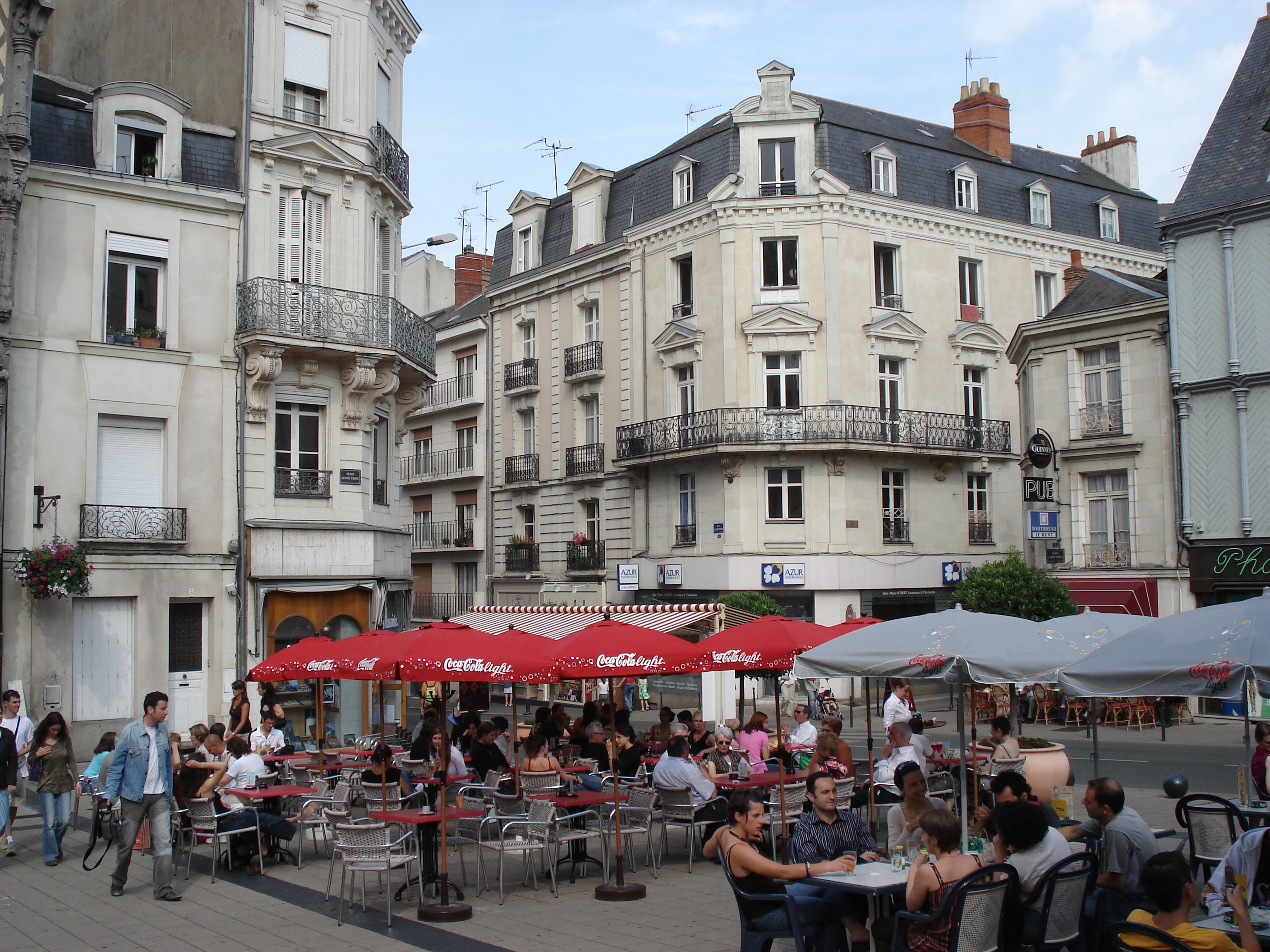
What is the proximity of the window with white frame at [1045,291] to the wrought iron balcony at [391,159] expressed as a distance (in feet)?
72.4

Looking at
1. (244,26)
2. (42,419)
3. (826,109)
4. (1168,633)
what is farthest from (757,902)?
(826,109)

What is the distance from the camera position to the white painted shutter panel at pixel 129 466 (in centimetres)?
2105

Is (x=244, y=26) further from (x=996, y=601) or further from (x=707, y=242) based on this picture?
(x=996, y=601)

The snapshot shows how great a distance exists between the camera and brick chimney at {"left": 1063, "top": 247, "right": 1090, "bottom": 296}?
36.0 m

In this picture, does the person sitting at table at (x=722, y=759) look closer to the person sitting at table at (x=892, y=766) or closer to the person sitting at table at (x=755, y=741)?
the person sitting at table at (x=755, y=741)

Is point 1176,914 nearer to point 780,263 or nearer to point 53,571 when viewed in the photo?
point 53,571

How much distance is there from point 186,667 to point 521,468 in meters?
21.8

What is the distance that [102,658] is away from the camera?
68.1 ft

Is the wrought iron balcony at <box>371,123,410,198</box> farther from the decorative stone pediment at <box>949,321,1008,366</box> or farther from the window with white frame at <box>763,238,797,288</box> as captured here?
the decorative stone pediment at <box>949,321,1008,366</box>

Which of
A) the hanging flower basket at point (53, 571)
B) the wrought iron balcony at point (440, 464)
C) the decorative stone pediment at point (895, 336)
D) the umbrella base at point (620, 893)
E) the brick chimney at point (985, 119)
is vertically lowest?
the umbrella base at point (620, 893)

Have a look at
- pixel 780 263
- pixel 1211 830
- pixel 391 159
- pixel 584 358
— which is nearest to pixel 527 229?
pixel 584 358

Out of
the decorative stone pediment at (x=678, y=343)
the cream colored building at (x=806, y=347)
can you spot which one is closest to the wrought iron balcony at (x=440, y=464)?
the cream colored building at (x=806, y=347)

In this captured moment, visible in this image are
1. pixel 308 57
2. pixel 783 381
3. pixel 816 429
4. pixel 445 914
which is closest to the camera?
pixel 445 914

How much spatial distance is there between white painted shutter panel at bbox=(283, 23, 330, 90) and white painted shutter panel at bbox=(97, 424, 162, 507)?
773 cm
